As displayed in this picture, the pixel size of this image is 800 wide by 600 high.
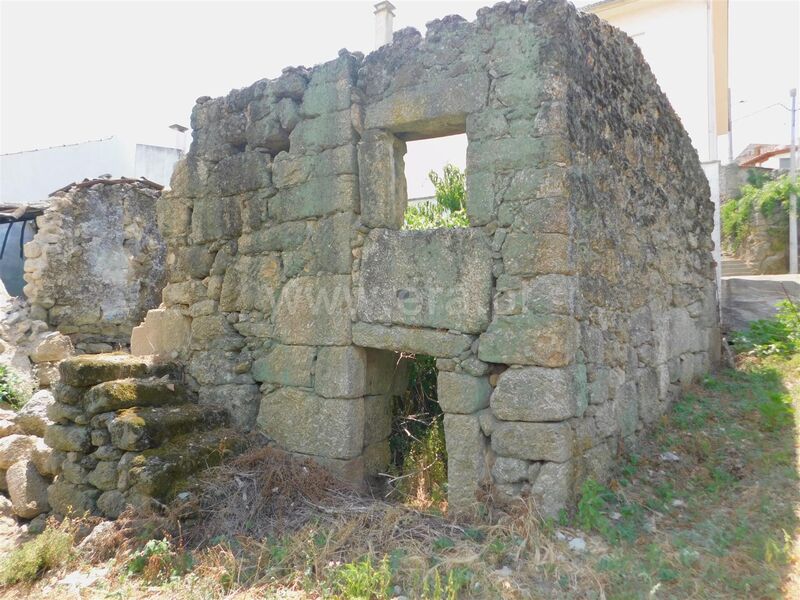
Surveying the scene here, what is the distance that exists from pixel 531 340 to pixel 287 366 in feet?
6.19

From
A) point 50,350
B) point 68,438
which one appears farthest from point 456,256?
point 50,350

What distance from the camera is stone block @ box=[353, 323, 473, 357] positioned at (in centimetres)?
413

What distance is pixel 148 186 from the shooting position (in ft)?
32.2

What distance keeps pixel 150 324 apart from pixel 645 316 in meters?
4.08

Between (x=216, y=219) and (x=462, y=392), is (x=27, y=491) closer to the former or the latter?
(x=216, y=219)

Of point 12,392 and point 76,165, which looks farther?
point 76,165

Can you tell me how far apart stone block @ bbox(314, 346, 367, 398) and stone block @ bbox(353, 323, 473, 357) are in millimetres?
129

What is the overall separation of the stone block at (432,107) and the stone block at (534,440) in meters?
1.96

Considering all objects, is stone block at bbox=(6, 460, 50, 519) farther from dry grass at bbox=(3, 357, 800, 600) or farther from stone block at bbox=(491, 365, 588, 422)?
stone block at bbox=(491, 365, 588, 422)

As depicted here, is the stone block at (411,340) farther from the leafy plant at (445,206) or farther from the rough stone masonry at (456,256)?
the leafy plant at (445,206)

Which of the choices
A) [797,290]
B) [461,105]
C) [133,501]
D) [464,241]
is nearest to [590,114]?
[461,105]

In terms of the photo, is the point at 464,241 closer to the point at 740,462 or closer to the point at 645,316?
the point at 645,316

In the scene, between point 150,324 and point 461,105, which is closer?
point 461,105

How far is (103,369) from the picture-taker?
4.97 meters
